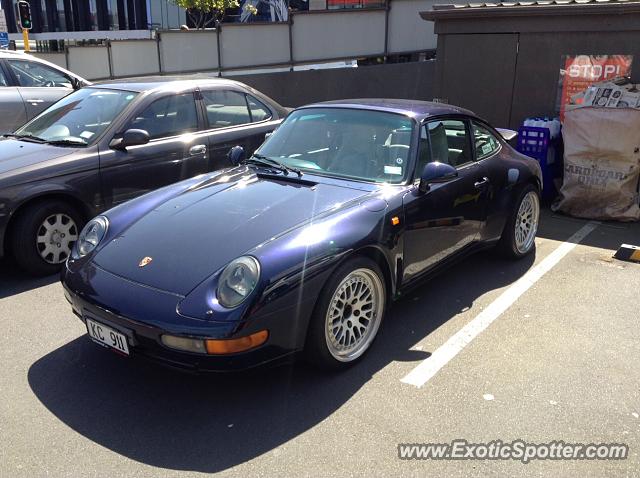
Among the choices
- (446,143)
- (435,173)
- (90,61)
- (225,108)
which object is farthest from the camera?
(90,61)

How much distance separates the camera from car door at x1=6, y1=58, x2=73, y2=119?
7934 mm

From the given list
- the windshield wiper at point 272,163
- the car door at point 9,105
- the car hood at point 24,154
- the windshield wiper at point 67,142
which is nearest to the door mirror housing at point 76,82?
the car door at point 9,105

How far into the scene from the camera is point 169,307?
287cm

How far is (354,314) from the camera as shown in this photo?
345 centimetres

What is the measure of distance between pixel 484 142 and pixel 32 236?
3.80 metres

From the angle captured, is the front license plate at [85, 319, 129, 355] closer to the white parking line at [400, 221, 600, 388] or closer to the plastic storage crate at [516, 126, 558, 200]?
the white parking line at [400, 221, 600, 388]

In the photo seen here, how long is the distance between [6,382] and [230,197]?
5.49 feet

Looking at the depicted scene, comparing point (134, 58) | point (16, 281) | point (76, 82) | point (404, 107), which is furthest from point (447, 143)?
point (134, 58)

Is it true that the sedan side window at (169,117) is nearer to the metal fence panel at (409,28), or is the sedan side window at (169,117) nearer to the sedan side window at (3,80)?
the sedan side window at (3,80)

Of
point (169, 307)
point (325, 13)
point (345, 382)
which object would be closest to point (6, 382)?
point (169, 307)

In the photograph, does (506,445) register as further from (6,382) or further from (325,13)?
(325,13)

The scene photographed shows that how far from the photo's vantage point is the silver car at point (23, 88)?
25.7ft

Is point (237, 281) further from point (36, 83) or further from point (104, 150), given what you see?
point (36, 83)

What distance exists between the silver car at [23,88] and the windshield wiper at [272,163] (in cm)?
474
